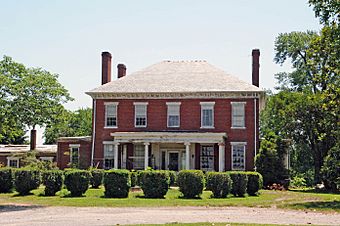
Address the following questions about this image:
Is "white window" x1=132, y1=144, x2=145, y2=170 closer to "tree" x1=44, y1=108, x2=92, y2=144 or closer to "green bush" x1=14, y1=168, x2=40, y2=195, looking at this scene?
"green bush" x1=14, y1=168, x2=40, y2=195

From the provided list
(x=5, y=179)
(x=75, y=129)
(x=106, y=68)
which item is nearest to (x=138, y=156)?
(x=106, y=68)

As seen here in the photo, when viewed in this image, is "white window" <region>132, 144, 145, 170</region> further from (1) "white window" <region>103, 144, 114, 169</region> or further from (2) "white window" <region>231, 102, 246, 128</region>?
(2) "white window" <region>231, 102, 246, 128</region>

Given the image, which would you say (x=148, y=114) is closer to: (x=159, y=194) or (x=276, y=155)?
(x=276, y=155)

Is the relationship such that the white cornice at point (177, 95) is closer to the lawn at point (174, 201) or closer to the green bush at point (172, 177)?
the green bush at point (172, 177)

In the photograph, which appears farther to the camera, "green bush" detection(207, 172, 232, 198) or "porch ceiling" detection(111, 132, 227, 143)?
"porch ceiling" detection(111, 132, 227, 143)

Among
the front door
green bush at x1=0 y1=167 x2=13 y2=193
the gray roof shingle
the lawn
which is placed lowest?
the lawn

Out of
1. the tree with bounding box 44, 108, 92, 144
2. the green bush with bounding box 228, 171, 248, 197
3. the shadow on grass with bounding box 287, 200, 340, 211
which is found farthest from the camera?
the tree with bounding box 44, 108, 92, 144

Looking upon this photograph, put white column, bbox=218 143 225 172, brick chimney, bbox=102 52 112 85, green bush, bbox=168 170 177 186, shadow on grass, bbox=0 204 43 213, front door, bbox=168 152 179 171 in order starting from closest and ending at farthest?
shadow on grass, bbox=0 204 43 213
green bush, bbox=168 170 177 186
white column, bbox=218 143 225 172
front door, bbox=168 152 179 171
brick chimney, bbox=102 52 112 85

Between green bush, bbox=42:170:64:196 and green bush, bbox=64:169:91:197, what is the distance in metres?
0.92

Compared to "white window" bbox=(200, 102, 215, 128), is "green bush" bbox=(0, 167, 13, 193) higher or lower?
lower

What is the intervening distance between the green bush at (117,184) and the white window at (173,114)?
13.9 metres

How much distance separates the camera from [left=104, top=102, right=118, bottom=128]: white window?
4159 cm

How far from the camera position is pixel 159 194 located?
27031 mm

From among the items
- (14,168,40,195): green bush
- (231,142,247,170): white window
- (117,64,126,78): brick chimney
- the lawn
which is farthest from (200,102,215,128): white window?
(14,168,40,195): green bush
